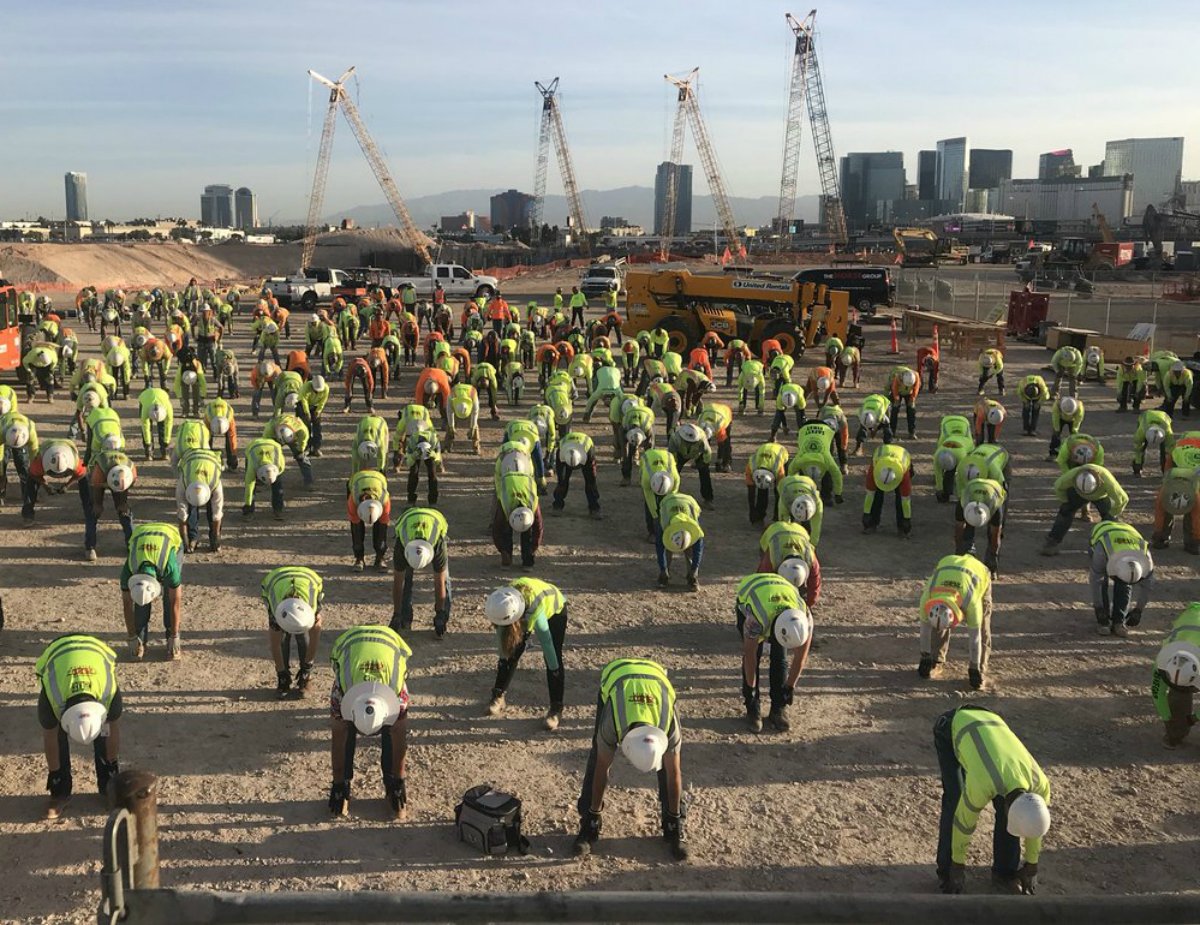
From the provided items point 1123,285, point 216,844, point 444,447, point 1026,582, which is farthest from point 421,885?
point 1123,285

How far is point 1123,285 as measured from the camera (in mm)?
59938

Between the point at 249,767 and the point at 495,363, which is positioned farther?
the point at 495,363

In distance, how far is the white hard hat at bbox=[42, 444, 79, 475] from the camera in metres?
11.1

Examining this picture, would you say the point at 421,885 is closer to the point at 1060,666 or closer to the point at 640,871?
the point at 640,871

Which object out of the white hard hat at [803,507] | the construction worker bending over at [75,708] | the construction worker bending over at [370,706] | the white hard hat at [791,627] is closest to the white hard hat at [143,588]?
the construction worker bending over at [75,708]

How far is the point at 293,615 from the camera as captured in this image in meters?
7.69

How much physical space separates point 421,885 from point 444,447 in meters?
11.9

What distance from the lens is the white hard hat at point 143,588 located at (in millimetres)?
8188

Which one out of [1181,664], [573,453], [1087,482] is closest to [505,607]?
[1181,664]

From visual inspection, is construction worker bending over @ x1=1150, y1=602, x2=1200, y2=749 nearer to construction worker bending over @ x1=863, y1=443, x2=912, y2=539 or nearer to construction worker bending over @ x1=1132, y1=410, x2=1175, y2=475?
construction worker bending over @ x1=863, y1=443, x2=912, y2=539

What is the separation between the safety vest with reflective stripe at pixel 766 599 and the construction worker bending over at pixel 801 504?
8.71 feet

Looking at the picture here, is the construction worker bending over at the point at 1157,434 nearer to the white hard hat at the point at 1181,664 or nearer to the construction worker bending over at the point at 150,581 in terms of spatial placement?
the white hard hat at the point at 1181,664

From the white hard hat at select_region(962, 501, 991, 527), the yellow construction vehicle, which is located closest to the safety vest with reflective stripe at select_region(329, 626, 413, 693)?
the white hard hat at select_region(962, 501, 991, 527)

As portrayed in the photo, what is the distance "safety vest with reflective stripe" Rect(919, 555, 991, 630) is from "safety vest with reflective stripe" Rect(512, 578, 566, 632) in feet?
10.4
